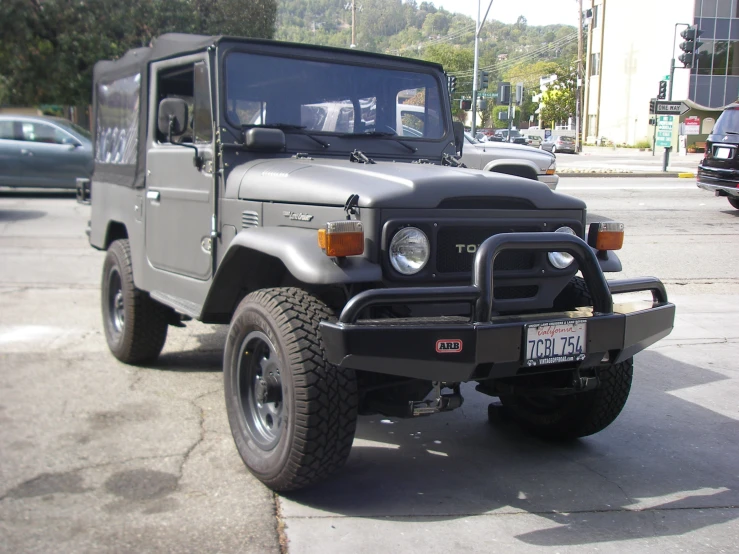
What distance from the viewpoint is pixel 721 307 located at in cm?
822

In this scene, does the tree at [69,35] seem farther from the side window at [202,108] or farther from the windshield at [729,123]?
the side window at [202,108]

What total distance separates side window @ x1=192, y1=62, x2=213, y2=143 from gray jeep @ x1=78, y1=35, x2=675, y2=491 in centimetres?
1

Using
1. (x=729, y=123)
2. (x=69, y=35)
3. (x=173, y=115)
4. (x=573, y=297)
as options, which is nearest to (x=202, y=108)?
(x=173, y=115)

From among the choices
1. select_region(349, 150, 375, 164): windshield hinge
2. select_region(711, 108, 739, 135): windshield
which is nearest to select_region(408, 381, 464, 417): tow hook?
select_region(349, 150, 375, 164): windshield hinge

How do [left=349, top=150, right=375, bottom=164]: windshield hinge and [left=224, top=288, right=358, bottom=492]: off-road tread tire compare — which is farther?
[left=349, top=150, right=375, bottom=164]: windshield hinge

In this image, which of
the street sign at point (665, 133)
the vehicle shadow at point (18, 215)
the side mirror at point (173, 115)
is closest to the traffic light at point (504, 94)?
the street sign at point (665, 133)

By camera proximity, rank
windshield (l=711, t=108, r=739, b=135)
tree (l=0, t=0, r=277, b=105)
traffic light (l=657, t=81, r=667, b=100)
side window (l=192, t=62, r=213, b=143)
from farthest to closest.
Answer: traffic light (l=657, t=81, r=667, b=100) → tree (l=0, t=0, r=277, b=105) → windshield (l=711, t=108, r=739, b=135) → side window (l=192, t=62, r=213, b=143)

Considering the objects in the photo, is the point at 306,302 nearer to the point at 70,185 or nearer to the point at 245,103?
the point at 245,103

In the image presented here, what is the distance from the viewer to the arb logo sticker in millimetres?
3301

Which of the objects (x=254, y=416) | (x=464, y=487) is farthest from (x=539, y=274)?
(x=254, y=416)

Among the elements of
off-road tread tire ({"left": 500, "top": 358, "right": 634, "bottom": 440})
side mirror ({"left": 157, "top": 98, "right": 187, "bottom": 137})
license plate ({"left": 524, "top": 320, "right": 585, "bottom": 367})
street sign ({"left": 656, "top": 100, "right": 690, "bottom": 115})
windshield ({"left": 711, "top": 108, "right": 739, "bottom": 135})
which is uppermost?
street sign ({"left": 656, "top": 100, "right": 690, "bottom": 115})

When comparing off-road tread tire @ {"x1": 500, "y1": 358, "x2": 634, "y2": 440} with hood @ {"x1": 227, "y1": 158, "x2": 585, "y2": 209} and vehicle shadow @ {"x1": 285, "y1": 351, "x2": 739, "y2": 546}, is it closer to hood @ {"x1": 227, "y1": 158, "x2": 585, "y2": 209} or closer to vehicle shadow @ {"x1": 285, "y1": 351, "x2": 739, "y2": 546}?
vehicle shadow @ {"x1": 285, "y1": 351, "x2": 739, "y2": 546}

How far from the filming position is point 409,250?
3.67 m

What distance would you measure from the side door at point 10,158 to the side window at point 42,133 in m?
0.18
